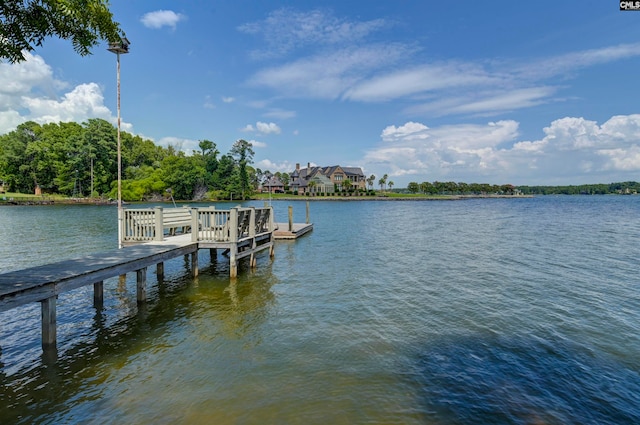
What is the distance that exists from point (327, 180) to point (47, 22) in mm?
118710

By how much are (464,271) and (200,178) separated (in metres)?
96.9

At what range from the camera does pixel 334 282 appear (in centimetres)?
1323

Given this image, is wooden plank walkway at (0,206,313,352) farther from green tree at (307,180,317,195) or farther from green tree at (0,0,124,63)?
green tree at (307,180,317,195)

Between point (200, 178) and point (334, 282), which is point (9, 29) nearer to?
point (334, 282)

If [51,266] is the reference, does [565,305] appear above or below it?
below

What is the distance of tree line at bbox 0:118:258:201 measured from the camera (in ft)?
270

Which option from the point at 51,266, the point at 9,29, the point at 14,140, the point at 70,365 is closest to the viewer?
the point at 9,29

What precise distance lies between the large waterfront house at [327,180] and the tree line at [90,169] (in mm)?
28284

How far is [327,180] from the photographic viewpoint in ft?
408

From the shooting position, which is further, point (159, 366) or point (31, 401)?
point (159, 366)

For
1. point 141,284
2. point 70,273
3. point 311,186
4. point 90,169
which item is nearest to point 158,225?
point 141,284

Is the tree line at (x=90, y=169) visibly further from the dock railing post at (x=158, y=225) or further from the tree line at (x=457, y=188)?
the tree line at (x=457, y=188)

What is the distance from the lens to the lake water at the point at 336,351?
→ 5.38 meters

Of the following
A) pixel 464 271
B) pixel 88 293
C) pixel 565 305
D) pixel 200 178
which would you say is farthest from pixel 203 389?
pixel 200 178
